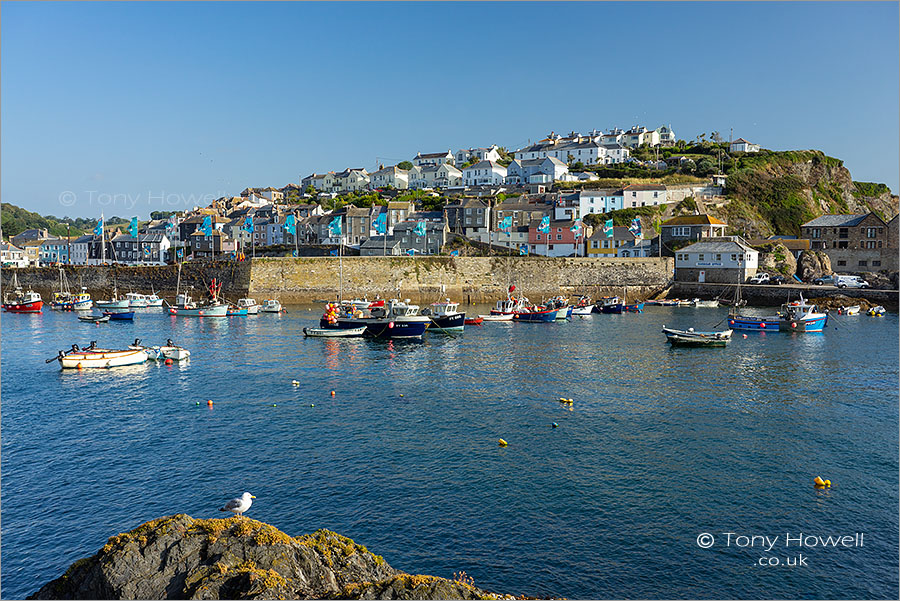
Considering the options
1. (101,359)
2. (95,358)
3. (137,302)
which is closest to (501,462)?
(101,359)

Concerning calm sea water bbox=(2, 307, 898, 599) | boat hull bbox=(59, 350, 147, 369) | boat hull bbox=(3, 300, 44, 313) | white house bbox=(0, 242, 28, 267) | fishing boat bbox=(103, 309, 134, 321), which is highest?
white house bbox=(0, 242, 28, 267)

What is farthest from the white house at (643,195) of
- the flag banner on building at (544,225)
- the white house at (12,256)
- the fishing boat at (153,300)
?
the white house at (12,256)

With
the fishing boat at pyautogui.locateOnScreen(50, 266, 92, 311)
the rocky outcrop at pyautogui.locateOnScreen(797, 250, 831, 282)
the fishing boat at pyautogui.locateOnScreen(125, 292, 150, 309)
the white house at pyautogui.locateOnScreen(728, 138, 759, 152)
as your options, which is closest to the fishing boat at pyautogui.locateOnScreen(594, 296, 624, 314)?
the rocky outcrop at pyautogui.locateOnScreen(797, 250, 831, 282)

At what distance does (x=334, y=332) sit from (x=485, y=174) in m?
86.3

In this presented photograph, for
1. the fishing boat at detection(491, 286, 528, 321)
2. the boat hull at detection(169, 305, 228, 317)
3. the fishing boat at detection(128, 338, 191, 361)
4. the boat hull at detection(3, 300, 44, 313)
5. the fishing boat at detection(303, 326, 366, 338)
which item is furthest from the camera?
the boat hull at detection(3, 300, 44, 313)

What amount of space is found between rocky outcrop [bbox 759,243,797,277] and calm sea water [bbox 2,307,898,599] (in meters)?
45.4

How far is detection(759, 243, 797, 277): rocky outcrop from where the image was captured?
266ft

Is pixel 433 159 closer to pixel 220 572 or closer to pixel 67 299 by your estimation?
pixel 67 299

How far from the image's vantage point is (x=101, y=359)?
36781mm

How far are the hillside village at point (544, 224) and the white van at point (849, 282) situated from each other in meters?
7.22

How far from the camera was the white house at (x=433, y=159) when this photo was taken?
152 meters

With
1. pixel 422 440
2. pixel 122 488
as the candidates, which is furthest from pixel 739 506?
pixel 122 488

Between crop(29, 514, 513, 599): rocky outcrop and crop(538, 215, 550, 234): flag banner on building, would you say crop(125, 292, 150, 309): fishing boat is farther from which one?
crop(29, 514, 513, 599): rocky outcrop

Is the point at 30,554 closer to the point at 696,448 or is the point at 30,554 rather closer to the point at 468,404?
the point at 468,404
